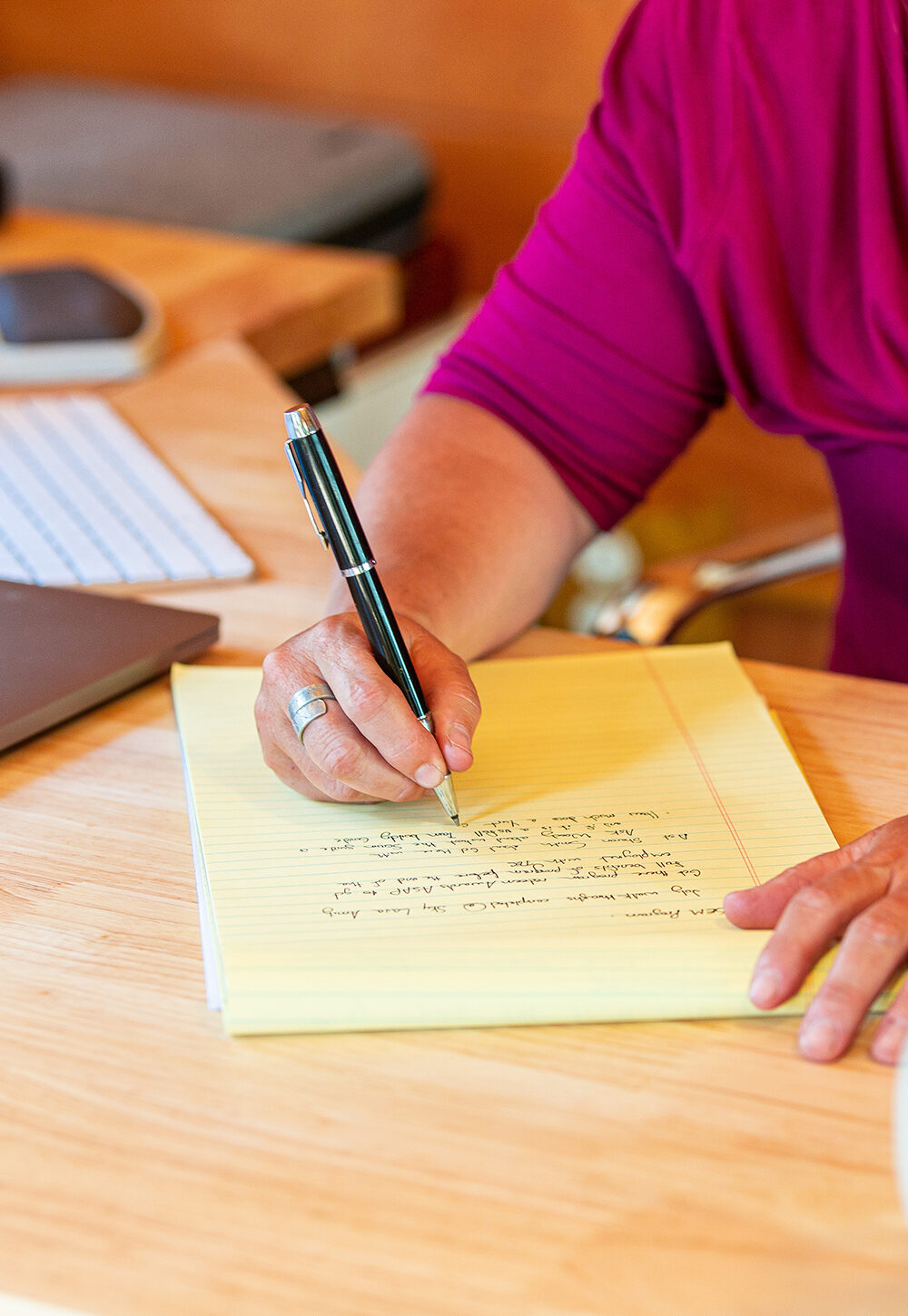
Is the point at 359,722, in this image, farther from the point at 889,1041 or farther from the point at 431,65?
the point at 431,65

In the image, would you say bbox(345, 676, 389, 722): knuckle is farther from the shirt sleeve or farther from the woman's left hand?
the shirt sleeve

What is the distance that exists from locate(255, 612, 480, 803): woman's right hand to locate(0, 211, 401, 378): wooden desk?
701 millimetres

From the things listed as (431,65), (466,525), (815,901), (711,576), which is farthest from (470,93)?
(815,901)

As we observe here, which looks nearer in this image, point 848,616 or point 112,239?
point 848,616

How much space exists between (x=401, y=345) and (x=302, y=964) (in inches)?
53.8

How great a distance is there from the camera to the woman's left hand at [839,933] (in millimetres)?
466

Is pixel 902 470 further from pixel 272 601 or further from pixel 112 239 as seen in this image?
pixel 112 239

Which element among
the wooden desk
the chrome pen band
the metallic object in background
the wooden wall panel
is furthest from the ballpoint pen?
the wooden wall panel

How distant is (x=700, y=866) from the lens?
55 centimetres

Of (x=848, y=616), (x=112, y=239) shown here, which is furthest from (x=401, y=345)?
(x=848, y=616)

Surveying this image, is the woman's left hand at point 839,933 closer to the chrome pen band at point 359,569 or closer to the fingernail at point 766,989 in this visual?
the fingernail at point 766,989

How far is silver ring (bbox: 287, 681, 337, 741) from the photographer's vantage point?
23.7 inches

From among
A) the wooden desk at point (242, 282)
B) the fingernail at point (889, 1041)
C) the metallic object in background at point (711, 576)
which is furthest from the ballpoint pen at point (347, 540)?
the wooden desk at point (242, 282)

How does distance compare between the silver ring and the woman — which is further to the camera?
the woman
